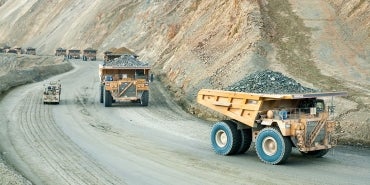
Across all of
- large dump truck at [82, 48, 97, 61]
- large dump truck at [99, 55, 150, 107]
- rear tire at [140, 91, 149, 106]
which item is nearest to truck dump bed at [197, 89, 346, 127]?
rear tire at [140, 91, 149, 106]

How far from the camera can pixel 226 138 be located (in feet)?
45.2

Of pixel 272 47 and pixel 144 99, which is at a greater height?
pixel 272 47

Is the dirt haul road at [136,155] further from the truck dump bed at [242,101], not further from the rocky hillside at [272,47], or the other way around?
the rocky hillside at [272,47]

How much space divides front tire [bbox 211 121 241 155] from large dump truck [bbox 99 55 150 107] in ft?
35.1

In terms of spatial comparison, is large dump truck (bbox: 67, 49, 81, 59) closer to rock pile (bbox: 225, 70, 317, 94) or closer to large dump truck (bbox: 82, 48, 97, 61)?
large dump truck (bbox: 82, 48, 97, 61)

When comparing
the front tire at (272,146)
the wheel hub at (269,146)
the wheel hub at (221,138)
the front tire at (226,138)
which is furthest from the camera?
the wheel hub at (221,138)

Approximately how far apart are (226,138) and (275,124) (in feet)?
5.53

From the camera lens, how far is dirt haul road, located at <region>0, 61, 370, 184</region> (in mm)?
11242

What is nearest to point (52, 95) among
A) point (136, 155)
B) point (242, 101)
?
point (136, 155)

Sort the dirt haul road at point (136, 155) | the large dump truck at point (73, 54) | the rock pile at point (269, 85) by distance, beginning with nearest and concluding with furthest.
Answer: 1. the dirt haul road at point (136, 155)
2. the rock pile at point (269, 85)
3. the large dump truck at point (73, 54)

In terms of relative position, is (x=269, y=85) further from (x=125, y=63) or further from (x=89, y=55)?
(x=89, y=55)

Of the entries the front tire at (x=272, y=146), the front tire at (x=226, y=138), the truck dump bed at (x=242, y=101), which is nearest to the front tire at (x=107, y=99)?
the truck dump bed at (x=242, y=101)

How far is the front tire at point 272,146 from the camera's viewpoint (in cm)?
1221

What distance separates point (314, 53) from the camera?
27078mm
